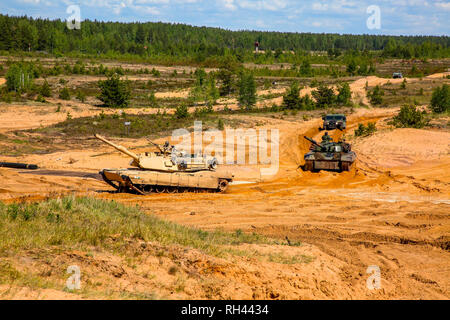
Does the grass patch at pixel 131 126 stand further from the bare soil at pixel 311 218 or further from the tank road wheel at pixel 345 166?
the tank road wheel at pixel 345 166

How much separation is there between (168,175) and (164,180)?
0.88 feet

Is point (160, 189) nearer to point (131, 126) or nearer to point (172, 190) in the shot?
point (172, 190)

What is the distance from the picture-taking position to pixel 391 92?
5869cm

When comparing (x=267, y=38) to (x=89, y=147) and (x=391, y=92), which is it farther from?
(x=89, y=147)

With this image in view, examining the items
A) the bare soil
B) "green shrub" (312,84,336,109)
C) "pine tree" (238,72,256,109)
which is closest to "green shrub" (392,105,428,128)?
the bare soil

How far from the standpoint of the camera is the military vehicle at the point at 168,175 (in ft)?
67.1

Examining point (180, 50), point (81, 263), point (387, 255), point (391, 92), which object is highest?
point (180, 50)

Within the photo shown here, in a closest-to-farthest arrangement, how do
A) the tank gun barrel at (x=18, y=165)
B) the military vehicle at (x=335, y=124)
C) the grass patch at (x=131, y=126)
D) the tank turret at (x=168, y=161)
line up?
the tank turret at (x=168, y=161)
the tank gun barrel at (x=18, y=165)
the grass patch at (x=131, y=126)
the military vehicle at (x=335, y=124)

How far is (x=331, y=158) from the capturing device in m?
24.7

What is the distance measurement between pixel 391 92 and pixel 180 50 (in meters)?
73.7

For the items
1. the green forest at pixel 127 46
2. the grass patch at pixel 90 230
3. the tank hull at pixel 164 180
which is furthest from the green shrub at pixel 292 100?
the green forest at pixel 127 46

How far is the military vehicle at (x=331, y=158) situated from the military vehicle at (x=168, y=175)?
204 inches

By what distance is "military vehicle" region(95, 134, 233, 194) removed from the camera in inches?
805
